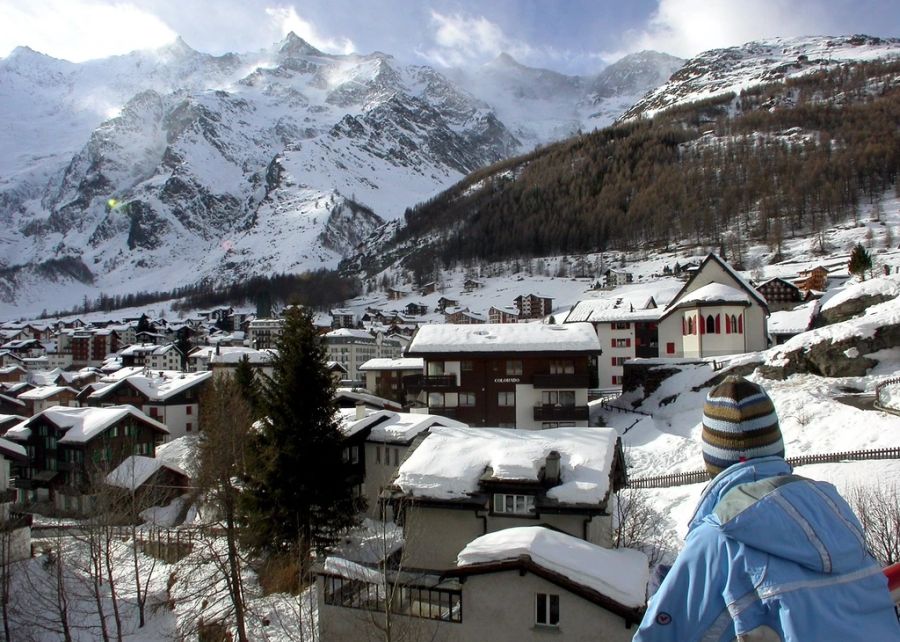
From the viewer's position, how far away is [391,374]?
64.3 metres

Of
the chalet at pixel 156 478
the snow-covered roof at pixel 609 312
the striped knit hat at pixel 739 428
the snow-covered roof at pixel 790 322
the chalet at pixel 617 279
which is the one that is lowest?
the chalet at pixel 156 478

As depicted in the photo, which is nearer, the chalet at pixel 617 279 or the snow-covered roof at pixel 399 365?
the snow-covered roof at pixel 399 365

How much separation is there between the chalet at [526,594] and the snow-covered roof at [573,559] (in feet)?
0.07

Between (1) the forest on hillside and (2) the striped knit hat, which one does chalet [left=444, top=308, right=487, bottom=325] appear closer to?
(1) the forest on hillside

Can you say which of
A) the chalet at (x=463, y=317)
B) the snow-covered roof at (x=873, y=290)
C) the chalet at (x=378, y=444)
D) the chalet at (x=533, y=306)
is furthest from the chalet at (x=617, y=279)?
the chalet at (x=378, y=444)

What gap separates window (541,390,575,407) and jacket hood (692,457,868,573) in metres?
39.9

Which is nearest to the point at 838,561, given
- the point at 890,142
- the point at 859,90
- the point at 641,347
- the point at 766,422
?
the point at 766,422

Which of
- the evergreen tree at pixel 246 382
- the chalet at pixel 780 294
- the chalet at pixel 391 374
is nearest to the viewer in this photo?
the evergreen tree at pixel 246 382

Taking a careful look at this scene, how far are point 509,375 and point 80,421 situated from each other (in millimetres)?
33330

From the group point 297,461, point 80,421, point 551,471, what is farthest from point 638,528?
point 80,421

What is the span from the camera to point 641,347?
59.3 metres

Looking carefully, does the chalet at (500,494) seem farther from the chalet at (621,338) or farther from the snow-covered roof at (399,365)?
the snow-covered roof at (399,365)

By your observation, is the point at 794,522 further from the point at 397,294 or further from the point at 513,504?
the point at 397,294

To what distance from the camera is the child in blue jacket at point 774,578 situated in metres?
2.34
